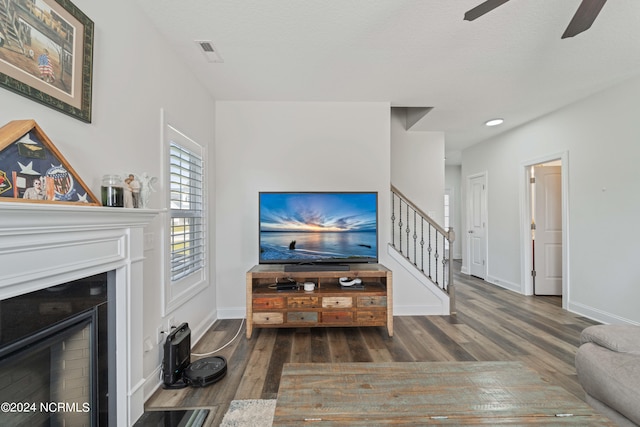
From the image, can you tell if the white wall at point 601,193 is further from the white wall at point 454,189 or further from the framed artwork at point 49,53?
the framed artwork at point 49,53

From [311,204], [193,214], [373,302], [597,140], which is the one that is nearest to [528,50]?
[597,140]

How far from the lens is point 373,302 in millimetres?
2758

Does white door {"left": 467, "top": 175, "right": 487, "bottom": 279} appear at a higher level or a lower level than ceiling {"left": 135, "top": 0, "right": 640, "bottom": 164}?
lower

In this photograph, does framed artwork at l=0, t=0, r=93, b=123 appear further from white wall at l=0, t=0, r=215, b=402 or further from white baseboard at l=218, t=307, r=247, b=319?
white baseboard at l=218, t=307, r=247, b=319

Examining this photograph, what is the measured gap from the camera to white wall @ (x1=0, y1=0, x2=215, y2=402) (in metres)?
1.29

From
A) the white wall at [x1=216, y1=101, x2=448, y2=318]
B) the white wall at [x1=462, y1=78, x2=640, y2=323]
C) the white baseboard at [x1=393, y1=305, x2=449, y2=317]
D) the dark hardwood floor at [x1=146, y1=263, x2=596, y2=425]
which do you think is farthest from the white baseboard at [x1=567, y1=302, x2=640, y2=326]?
the white wall at [x1=216, y1=101, x2=448, y2=318]

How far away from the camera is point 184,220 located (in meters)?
2.53

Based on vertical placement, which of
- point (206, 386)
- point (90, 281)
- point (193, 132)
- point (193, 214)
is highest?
point (193, 132)

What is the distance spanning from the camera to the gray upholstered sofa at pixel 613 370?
1251 mm

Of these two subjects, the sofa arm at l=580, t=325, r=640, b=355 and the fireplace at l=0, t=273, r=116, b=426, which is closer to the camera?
the fireplace at l=0, t=273, r=116, b=426

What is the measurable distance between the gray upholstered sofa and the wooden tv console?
4.79 feet

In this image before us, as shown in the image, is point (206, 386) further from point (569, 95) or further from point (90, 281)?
point (569, 95)

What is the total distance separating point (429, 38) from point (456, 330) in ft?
9.10

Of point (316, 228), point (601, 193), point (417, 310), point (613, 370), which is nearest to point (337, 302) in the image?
point (316, 228)
